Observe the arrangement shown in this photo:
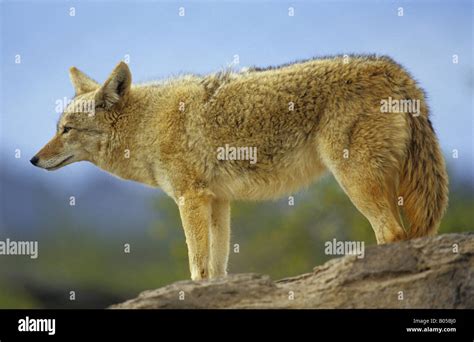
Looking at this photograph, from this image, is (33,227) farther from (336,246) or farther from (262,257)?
(336,246)

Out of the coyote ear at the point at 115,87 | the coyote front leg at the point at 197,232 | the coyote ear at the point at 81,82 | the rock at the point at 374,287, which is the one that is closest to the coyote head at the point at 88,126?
the coyote ear at the point at 115,87

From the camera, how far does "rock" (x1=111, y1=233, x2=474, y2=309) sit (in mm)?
10664

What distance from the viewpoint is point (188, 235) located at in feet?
38.6

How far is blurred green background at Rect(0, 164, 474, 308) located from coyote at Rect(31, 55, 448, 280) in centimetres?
1343

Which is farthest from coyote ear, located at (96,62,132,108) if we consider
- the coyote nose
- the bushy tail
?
the bushy tail

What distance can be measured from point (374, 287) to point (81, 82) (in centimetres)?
569

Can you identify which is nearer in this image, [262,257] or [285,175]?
[285,175]

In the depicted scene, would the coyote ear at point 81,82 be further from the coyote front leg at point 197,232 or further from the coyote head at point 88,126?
the coyote front leg at point 197,232

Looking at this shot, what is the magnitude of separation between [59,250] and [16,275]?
430 centimetres

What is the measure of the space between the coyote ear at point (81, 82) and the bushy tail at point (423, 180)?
497 centimetres

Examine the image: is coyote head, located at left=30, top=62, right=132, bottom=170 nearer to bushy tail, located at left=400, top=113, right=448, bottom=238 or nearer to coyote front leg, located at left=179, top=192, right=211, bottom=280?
coyote front leg, located at left=179, top=192, right=211, bottom=280

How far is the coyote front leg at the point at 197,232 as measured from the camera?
11.7 m
